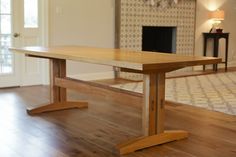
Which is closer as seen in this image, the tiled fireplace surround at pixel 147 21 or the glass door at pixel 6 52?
the glass door at pixel 6 52

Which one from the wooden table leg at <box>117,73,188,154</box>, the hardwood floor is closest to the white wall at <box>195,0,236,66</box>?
the hardwood floor

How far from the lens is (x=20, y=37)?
5.73 m

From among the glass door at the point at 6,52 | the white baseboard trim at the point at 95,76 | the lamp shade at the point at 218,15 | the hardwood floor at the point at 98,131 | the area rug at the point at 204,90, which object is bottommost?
the hardwood floor at the point at 98,131

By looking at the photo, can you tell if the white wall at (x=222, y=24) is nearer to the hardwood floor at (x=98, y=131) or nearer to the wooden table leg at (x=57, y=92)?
the hardwood floor at (x=98, y=131)

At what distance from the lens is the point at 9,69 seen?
5.70 m

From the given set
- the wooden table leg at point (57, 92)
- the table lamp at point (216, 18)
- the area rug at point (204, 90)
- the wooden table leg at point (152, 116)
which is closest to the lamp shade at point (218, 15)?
the table lamp at point (216, 18)

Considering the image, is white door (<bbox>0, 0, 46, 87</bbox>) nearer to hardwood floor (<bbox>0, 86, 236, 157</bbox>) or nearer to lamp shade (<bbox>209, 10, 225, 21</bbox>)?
hardwood floor (<bbox>0, 86, 236, 157</bbox>)

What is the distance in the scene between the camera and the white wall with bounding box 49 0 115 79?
5957mm

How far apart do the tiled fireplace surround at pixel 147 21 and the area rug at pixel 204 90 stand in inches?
38.1

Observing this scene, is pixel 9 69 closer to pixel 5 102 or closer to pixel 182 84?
pixel 5 102

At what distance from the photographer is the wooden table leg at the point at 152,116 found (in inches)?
114

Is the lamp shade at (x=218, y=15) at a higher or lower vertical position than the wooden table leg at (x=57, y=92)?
higher

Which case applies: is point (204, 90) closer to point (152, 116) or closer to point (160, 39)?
point (160, 39)

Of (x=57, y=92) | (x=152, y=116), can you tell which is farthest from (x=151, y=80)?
(x=57, y=92)
